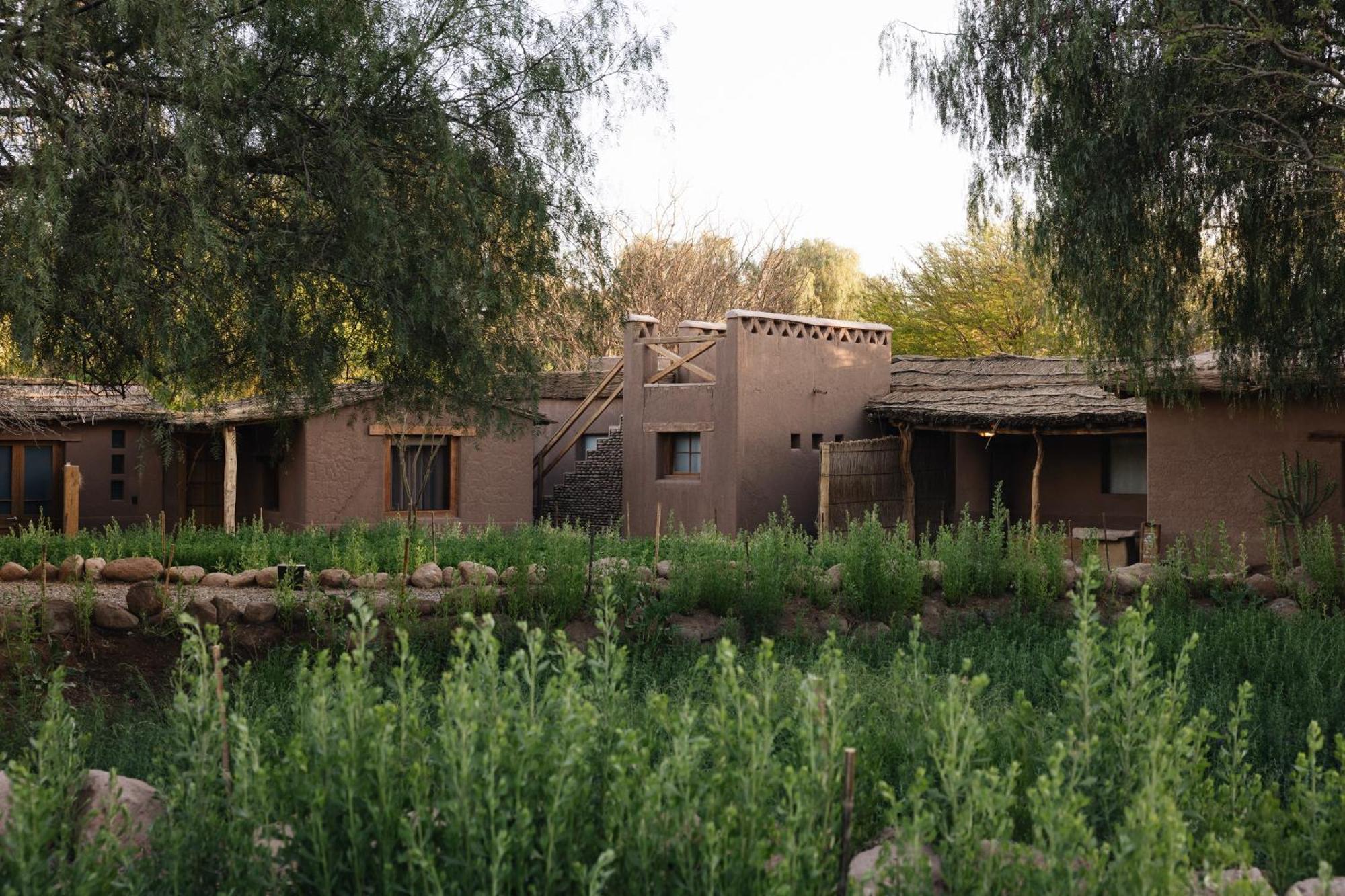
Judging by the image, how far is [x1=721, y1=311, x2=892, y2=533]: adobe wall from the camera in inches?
800

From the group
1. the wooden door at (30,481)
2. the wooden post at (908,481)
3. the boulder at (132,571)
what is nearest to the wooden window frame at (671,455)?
the wooden post at (908,481)

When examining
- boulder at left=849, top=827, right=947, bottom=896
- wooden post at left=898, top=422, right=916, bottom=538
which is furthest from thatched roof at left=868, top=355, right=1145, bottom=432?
boulder at left=849, top=827, right=947, bottom=896

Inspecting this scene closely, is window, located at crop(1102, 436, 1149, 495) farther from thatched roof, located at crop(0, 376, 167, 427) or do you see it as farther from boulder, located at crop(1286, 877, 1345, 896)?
boulder, located at crop(1286, 877, 1345, 896)

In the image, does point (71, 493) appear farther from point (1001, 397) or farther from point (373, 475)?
point (1001, 397)

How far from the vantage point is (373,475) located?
19.9 meters

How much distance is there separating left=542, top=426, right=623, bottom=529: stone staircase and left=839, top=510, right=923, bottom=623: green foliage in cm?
1219

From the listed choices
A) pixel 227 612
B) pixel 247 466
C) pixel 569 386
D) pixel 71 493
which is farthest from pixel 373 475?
pixel 227 612

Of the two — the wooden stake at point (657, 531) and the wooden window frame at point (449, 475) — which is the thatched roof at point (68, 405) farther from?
the wooden stake at point (657, 531)

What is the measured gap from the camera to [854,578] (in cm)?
1002

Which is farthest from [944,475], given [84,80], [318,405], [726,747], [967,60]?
[726,747]

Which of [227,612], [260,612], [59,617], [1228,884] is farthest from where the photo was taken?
[260,612]

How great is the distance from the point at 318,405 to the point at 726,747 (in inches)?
211

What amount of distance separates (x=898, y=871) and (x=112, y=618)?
6.67 metres

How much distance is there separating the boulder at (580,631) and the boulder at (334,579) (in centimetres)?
230
